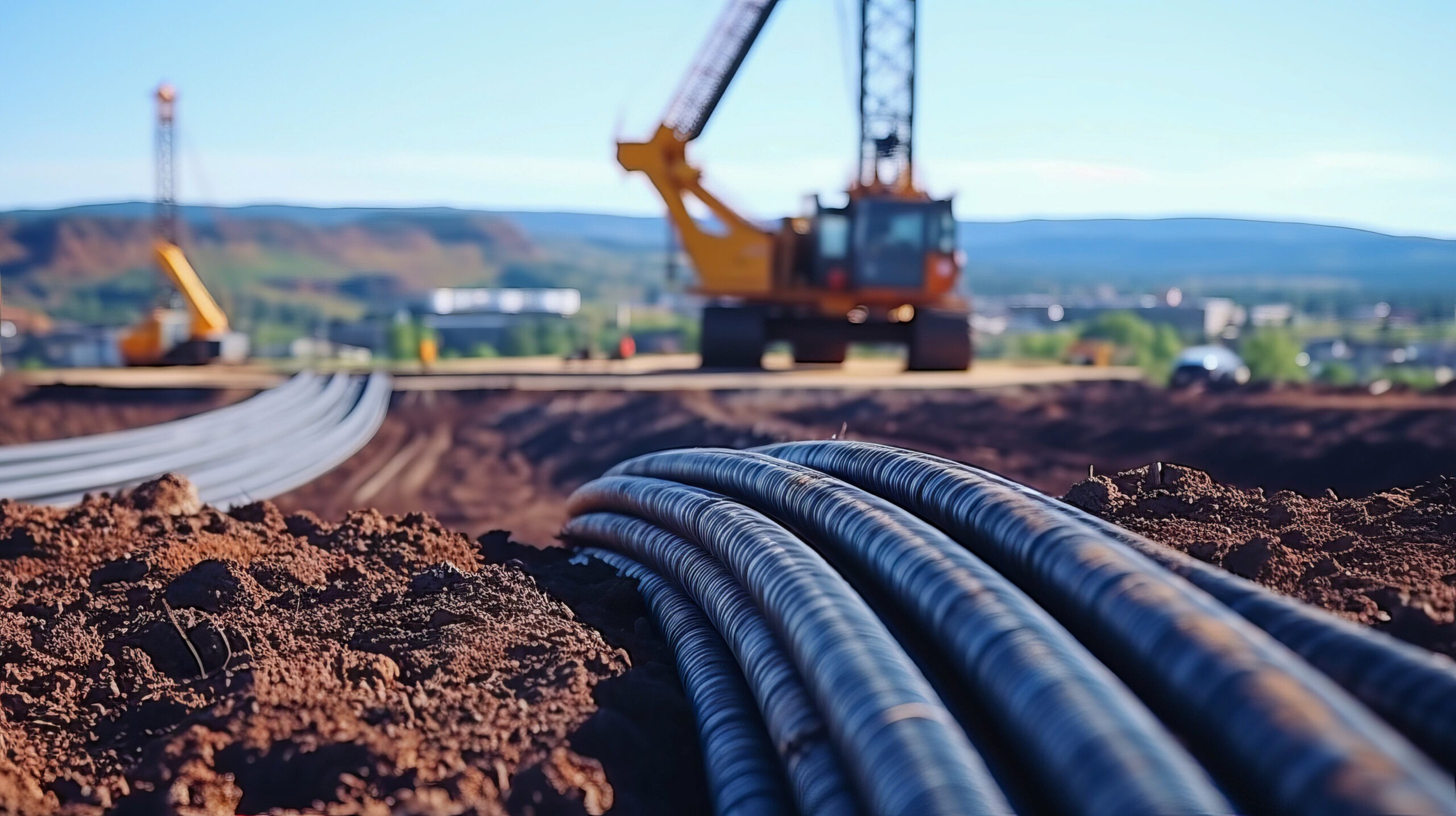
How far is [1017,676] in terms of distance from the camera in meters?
3.00

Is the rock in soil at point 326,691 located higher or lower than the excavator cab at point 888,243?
lower

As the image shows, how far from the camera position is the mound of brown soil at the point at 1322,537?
388 cm

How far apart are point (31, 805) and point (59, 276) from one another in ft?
522

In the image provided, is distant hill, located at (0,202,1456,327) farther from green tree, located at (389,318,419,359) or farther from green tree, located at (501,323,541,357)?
green tree, located at (389,318,419,359)

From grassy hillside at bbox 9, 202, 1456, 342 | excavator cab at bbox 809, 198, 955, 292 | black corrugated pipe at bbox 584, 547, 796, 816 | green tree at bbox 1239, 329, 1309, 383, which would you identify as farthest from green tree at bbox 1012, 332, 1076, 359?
grassy hillside at bbox 9, 202, 1456, 342

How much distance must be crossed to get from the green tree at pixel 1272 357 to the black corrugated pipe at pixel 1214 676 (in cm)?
3180

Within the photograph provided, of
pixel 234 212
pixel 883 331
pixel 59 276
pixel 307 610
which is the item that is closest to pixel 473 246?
pixel 234 212

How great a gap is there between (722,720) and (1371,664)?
1.85 m

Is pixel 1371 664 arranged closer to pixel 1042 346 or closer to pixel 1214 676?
pixel 1214 676

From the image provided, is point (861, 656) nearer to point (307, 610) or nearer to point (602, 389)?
point (307, 610)

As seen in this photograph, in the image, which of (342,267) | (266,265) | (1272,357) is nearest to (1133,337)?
(1272,357)

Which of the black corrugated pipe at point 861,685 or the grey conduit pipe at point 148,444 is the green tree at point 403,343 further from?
the black corrugated pipe at point 861,685

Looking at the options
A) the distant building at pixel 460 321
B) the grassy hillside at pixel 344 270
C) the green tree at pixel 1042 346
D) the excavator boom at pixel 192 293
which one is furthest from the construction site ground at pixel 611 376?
the grassy hillside at pixel 344 270

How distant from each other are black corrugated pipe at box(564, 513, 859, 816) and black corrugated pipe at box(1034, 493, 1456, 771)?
3.74ft
